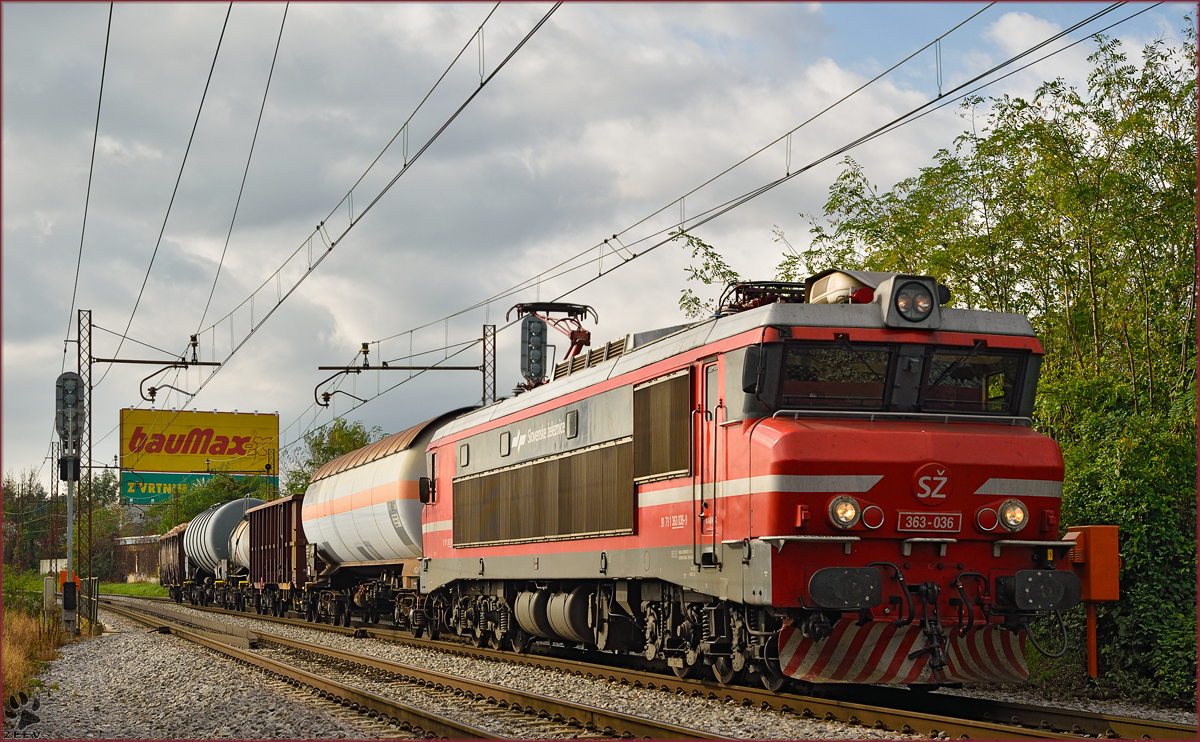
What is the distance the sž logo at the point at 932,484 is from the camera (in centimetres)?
1088

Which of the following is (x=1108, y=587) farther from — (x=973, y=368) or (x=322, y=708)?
(x=322, y=708)

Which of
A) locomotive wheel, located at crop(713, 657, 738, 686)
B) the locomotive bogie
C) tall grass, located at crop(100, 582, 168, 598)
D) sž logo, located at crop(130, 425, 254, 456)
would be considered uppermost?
sž logo, located at crop(130, 425, 254, 456)

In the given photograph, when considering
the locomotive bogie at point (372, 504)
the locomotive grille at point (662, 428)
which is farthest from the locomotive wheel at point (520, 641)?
the locomotive grille at point (662, 428)

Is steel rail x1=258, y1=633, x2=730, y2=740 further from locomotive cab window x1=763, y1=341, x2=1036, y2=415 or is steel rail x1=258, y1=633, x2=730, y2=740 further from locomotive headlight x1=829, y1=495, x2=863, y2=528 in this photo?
locomotive cab window x1=763, y1=341, x2=1036, y2=415

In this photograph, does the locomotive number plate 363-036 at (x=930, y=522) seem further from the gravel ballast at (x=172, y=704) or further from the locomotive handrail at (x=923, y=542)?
the gravel ballast at (x=172, y=704)

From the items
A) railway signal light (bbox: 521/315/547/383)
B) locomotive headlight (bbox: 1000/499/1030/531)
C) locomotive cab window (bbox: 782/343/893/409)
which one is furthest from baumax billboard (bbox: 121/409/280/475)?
locomotive headlight (bbox: 1000/499/1030/531)

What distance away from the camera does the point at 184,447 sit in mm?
88188

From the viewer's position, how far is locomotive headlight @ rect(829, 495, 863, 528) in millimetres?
10680

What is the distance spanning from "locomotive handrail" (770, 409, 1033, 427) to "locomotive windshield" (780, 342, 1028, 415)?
57 millimetres

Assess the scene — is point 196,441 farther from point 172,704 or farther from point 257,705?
point 257,705

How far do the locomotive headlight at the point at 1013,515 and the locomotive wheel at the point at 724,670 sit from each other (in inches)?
126

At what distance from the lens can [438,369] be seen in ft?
118

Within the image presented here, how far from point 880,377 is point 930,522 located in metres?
1.48

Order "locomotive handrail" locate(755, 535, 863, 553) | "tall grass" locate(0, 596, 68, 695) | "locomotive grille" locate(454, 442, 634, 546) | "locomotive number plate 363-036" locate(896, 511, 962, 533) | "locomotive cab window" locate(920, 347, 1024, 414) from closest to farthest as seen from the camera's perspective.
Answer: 1. "locomotive handrail" locate(755, 535, 863, 553)
2. "locomotive number plate 363-036" locate(896, 511, 962, 533)
3. "locomotive cab window" locate(920, 347, 1024, 414)
4. "locomotive grille" locate(454, 442, 634, 546)
5. "tall grass" locate(0, 596, 68, 695)
